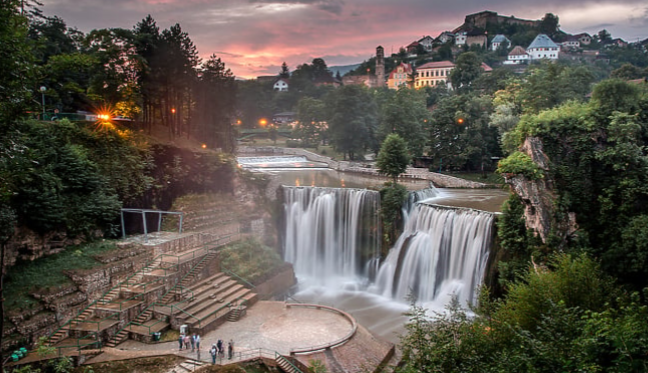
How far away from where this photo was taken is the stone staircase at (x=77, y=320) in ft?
52.8

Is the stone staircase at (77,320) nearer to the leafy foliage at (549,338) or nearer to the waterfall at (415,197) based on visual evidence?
the leafy foliage at (549,338)

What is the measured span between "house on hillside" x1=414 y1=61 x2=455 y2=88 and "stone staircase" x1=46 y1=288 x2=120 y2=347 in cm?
8157

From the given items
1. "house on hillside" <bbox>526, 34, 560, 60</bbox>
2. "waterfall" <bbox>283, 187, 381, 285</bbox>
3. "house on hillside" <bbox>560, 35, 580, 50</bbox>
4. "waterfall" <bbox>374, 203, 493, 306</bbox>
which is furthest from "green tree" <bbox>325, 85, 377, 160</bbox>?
"house on hillside" <bbox>560, 35, 580, 50</bbox>

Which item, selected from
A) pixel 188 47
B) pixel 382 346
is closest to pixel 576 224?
pixel 382 346

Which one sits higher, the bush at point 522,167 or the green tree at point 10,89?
the green tree at point 10,89

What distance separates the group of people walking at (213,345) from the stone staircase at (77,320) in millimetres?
3622

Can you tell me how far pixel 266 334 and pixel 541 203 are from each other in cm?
1313

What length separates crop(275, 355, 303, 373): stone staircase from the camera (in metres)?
16.1

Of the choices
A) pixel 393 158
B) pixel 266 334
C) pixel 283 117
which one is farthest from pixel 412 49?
pixel 266 334

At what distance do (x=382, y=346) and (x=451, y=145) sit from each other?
26.4 metres

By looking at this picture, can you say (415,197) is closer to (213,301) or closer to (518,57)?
(213,301)

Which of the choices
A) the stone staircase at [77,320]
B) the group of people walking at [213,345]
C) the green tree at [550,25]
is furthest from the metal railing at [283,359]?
the green tree at [550,25]

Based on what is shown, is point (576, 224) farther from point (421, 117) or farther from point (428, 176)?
point (421, 117)

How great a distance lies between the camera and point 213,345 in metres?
16.8
